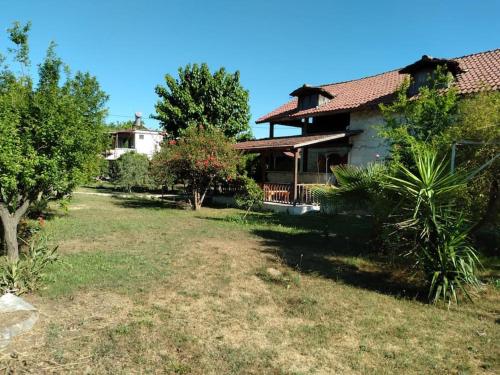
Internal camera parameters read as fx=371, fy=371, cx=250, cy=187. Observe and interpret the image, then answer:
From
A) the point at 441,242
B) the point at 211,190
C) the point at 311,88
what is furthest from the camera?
the point at 211,190

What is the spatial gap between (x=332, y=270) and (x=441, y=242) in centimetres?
243

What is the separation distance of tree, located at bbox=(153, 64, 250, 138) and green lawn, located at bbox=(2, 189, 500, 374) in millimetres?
17136

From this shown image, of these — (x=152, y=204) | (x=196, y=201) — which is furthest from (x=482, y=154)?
(x=152, y=204)

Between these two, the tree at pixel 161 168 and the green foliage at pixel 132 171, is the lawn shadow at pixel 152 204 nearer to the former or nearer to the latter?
the tree at pixel 161 168

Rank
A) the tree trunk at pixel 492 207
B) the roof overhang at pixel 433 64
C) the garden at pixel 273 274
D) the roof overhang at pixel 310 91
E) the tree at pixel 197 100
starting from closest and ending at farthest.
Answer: the garden at pixel 273 274 < the tree trunk at pixel 492 207 < the roof overhang at pixel 433 64 < the roof overhang at pixel 310 91 < the tree at pixel 197 100

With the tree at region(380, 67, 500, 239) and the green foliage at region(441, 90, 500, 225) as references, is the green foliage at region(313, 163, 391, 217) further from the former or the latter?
the green foliage at region(441, 90, 500, 225)

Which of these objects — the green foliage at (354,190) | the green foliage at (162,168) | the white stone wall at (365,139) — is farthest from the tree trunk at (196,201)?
the green foliage at (354,190)

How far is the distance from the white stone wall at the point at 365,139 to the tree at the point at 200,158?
6.08 metres

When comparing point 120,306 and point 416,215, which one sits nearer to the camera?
point 120,306

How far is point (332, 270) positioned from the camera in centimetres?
774

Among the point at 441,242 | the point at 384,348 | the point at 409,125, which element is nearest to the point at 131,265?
the point at 384,348

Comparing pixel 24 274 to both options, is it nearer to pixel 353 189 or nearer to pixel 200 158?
pixel 353 189

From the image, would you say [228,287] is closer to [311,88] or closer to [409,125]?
[409,125]

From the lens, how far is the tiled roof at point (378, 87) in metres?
15.4
